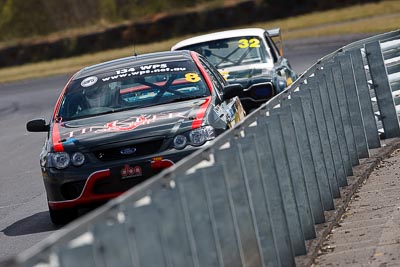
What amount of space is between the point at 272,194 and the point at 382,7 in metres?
44.4

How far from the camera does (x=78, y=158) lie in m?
11.2

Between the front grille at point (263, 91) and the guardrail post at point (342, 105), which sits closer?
the guardrail post at point (342, 105)

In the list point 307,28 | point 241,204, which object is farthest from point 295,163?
point 307,28

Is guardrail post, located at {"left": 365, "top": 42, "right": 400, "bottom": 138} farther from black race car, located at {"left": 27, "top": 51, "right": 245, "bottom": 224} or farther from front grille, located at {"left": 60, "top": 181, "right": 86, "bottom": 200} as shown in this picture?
front grille, located at {"left": 60, "top": 181, "right": 86, "bottom": 200}

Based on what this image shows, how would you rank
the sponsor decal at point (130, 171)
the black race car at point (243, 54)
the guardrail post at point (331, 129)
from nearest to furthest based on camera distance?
1. the guardrail post at point (331, 129)
2. the sponsor decal at point (130, 171)
3. the black race car at point (243, 54)

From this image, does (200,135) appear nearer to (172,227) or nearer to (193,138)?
(193,138)

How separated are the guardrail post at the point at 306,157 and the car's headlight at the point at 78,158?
8.85ft

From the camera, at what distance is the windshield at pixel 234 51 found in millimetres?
18219

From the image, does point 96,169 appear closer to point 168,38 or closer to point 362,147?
point 362,147

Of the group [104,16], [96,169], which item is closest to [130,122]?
[96,169]

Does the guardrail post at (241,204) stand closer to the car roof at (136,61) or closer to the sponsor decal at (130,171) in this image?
the sponsor decal at (130,171)

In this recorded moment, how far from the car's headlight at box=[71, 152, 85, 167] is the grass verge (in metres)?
29.6

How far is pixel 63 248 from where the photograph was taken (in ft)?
15.1

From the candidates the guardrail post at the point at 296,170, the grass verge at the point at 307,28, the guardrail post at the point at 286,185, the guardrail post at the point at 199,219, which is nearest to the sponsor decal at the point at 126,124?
the guardrail post at the point at 296,170
